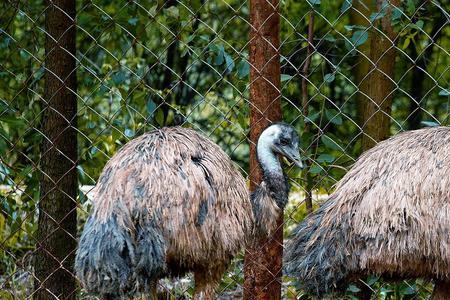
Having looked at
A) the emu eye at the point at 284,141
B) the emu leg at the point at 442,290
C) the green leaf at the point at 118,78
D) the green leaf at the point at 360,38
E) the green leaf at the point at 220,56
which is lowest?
the emu leg at the point at 442,290

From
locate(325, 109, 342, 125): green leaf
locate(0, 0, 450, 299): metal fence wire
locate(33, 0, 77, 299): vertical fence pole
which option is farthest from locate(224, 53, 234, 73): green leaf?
locate(33, 0, 77, 299): vertical fence pole

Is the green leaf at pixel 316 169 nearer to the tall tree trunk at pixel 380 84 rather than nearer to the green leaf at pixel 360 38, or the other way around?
the tall tree trunk at pixel 380 84

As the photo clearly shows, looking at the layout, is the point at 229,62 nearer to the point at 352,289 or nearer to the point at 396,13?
the point at 396,13

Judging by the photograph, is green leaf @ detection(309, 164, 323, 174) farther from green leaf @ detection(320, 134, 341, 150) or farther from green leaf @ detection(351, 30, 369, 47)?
green leaf @ detection(351, 30, 369, 47)

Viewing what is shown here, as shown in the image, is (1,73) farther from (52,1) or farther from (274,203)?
(274,203)

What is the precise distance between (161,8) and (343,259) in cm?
165

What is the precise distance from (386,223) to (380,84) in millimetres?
1022

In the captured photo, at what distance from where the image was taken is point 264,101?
4562mm

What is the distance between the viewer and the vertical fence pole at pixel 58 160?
492 centimetres

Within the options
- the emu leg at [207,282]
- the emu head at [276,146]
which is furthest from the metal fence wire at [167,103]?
the emu leg at [207,282]

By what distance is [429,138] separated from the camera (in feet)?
13.5

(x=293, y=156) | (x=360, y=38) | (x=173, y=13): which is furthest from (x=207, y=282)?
(x=173, y=13)

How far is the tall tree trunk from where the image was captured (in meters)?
4.78

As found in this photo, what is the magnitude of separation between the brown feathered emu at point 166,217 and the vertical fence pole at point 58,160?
84 centimetres
